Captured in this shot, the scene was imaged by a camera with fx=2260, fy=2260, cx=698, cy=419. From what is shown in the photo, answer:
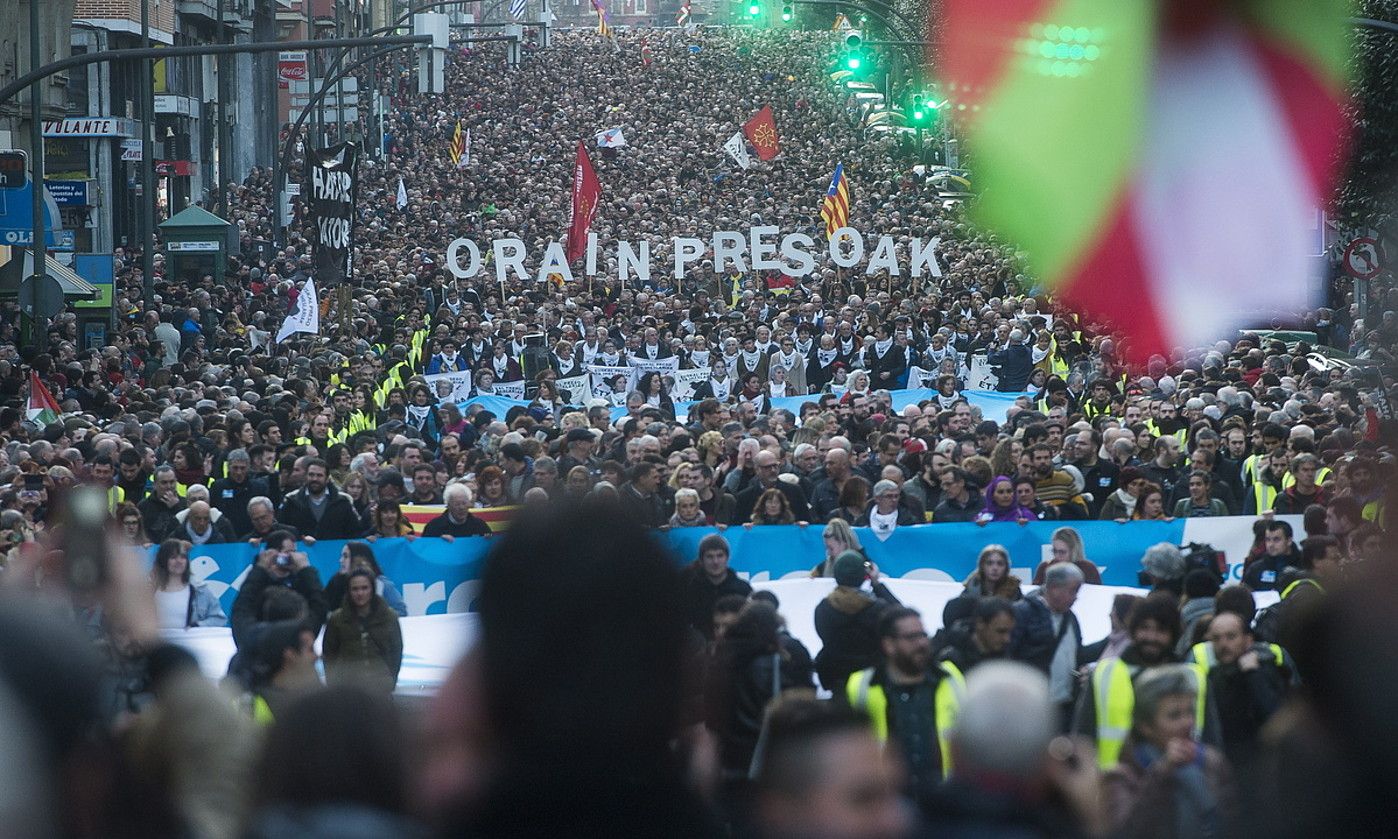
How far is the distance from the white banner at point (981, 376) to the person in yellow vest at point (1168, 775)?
1509 centimetres

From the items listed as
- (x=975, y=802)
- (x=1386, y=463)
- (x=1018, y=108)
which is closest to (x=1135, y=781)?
(x=975, y=802)

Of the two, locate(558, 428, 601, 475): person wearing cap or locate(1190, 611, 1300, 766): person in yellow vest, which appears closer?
locate(1190, 611, 1300, 766): person in yellow vest

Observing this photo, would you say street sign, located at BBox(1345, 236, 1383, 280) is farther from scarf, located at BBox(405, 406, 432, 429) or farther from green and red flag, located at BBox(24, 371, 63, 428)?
green and red flag, located at BBox(24, 371, 63, 428)

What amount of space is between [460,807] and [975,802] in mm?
1301

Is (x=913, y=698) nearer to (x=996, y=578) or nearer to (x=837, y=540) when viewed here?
(x=996, y=578)

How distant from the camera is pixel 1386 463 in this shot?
1195 centimetres

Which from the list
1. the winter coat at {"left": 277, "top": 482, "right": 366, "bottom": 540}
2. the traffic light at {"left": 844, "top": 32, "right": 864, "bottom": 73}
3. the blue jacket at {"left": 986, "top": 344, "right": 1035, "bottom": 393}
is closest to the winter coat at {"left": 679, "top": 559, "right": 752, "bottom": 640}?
the winter coat at {"left": 277, "top": 482, "right": 366, "bottom": 540}

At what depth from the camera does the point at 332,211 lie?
24.2 m

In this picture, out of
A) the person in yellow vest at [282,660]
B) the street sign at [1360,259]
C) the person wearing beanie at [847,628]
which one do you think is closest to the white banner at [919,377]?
the street sign at [1360,259]

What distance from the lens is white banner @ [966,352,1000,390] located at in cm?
2138

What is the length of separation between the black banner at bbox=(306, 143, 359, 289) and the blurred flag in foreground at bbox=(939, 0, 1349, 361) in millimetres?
8142

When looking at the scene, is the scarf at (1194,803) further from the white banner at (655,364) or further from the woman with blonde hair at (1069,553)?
the white banner at (655,364)

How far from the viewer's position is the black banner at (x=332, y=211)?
941 inches

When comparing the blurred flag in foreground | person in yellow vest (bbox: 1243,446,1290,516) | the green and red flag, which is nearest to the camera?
person in yellow vest (bbox: 1243,446,1290,516)
